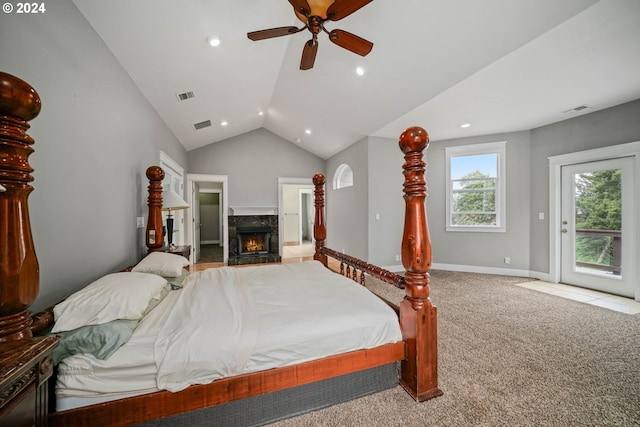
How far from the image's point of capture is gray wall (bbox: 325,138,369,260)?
4.86 m

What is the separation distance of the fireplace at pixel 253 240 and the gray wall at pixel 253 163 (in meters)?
0.66

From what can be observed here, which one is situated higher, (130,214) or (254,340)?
(130,214)

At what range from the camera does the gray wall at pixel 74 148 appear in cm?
132

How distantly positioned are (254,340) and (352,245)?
4.28 meters

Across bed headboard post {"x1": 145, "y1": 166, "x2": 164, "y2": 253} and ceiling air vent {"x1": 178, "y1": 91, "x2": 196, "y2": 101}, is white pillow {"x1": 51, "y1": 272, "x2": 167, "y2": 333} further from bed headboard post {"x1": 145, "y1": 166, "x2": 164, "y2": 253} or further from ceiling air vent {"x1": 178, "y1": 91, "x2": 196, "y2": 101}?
ceiling air vent {"x1": 178, "y1": 91, "x2": 196, "y2": 101}

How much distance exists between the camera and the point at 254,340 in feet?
3.98

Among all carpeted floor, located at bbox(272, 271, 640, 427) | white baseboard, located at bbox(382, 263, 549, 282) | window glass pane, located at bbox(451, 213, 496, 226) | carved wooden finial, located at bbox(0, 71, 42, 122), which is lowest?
carpeted floor, located at bbox(272, 271, 640, 427)

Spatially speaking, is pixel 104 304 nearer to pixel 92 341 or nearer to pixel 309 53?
pixel 92 341

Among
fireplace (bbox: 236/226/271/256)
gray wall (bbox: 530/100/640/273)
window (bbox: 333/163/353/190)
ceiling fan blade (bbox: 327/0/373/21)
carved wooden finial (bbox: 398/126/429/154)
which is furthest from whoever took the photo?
fireplace (bbox: 236/226/271/256)

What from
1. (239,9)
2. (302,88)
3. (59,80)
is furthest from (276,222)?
(59,80)

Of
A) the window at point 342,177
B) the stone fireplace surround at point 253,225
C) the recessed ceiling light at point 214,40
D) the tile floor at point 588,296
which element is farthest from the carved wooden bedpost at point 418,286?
the stone fireplace surround at point 253,225

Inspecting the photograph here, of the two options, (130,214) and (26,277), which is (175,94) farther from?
(26,277)

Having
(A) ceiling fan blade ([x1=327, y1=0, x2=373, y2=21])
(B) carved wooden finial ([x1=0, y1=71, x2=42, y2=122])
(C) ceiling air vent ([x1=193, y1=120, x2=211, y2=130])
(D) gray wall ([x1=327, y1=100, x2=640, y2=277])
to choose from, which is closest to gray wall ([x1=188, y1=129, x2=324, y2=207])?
(C) ceiling air vent ([x1=193, y1=120, x2=211, y2=130])

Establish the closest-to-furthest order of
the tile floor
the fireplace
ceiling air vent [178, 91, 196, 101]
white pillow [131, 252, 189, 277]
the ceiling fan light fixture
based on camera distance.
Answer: the ceiling fan light fixture → white pillow [131, 252, 189, 277] → the tile floor → ceiling air vent [178, 91, 196, 101] → the fireplace
